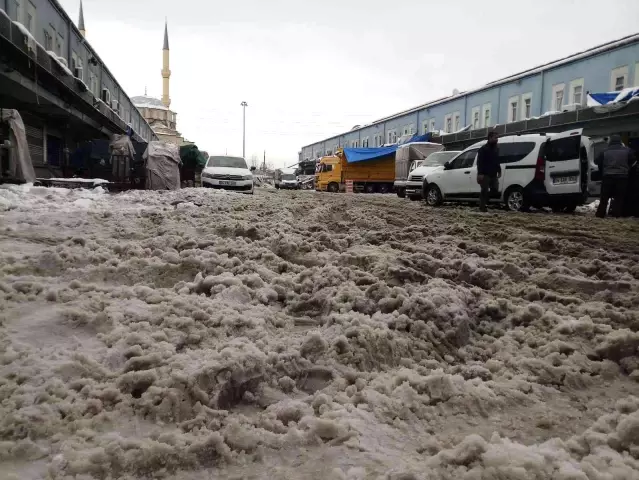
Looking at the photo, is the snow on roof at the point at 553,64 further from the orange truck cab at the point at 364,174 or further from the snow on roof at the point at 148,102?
the snow on roof at the point at 148,102

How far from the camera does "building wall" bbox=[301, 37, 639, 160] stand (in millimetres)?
22656

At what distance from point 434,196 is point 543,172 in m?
3.02

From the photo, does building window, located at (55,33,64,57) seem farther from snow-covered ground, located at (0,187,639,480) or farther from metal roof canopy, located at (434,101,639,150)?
metal roof canopy, located at (434,101,639,150)

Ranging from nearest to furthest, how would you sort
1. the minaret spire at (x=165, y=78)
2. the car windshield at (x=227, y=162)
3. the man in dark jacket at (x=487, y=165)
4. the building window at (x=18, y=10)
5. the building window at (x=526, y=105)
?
the man in dark jacket at (x=487, y=165) < the building window at (x=18, y=10) < the car windshield at (x=227, y=162) < the building window at (x=526, y=105) < the minaret spire at (x=165, y=78)

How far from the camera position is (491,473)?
4.74 feet

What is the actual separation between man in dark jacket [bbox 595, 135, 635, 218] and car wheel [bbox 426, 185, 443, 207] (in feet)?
13.2

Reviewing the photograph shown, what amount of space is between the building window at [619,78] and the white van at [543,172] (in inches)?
591

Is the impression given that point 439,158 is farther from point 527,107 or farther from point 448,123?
point 448,123

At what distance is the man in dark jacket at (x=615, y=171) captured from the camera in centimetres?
941

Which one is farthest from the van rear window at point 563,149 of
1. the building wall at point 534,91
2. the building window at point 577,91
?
the building window at point 577,91

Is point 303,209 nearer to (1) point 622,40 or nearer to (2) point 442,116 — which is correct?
(1) point 622,40

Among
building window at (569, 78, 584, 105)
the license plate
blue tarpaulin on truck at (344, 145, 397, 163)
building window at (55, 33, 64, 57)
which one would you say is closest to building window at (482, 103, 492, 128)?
building window at (569, 78, 584, 105)

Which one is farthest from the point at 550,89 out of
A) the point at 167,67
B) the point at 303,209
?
the point at 167,67

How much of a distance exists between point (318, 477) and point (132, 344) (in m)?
1.24
